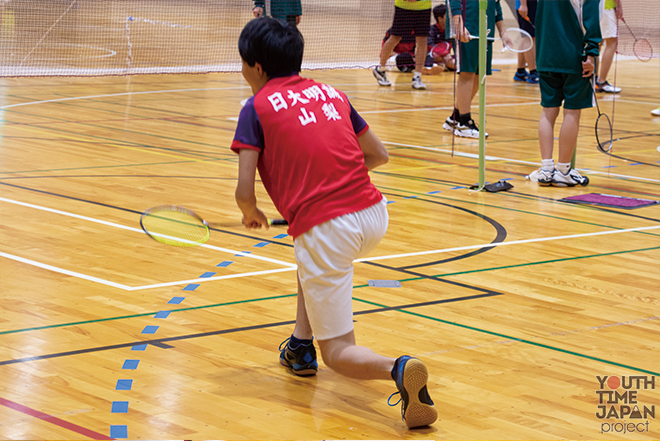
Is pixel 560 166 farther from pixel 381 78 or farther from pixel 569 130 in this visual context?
pixel 381 78

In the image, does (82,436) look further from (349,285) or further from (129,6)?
(129,6)

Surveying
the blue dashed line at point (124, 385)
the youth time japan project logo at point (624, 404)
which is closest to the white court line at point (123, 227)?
the blue dashed line at point (124, 385)

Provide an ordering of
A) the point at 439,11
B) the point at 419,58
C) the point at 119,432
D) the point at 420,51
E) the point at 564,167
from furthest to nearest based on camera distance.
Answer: the point at 439,11, the point at 419,58, the point at 420,51, the point at 564,167, the point at 119,432

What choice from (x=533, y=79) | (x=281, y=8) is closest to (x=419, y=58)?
(x=533, y=79)

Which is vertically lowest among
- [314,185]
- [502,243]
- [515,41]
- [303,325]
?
[502,243]

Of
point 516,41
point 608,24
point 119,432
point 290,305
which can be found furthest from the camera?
point 608,24

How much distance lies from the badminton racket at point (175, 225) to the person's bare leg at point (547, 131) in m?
3.83

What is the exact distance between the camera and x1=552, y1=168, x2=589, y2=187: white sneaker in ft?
23.2

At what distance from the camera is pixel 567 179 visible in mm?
7086

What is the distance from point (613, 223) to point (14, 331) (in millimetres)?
3744

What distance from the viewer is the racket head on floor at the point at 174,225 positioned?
356 centimetres

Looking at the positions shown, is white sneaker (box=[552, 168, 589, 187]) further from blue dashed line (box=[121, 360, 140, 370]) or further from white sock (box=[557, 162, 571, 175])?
blue dashed line (box=[121, 360, 140, 370])

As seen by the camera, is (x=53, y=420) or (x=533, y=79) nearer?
(x=53, y=420)

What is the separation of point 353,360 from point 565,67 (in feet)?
14.2
